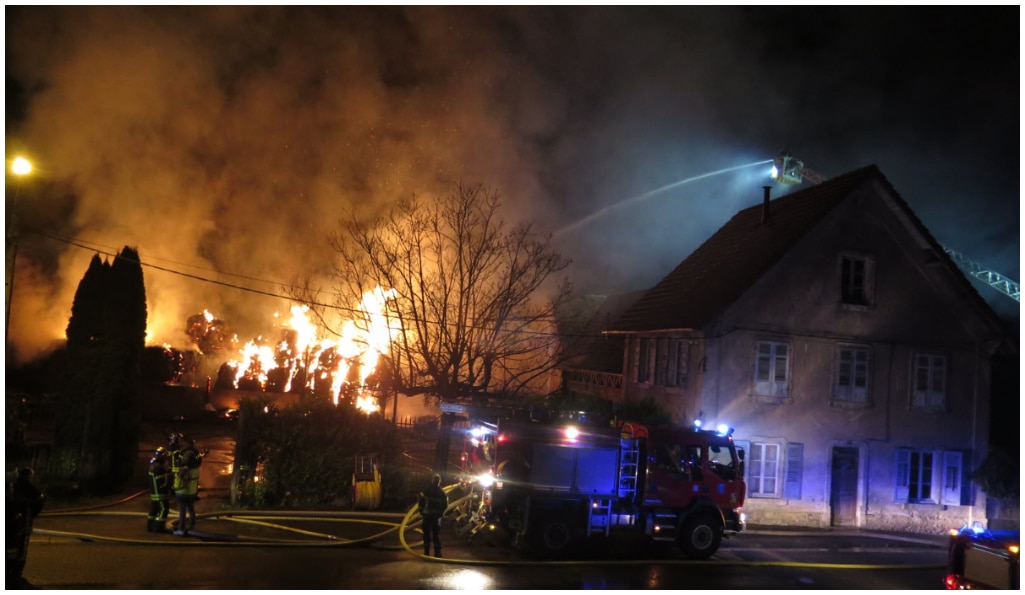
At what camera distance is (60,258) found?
3597 centimetres

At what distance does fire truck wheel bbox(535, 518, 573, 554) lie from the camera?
44.1ft

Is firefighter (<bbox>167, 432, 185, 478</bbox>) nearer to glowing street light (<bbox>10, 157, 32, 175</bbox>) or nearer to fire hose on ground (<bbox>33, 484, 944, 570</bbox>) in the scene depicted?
fire hose on ground (<bbox>33, 484, 944, 570</bbox>)

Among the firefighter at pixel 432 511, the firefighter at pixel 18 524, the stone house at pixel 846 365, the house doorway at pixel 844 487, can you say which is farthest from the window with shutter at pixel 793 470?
the firefighter at pixel 18 524

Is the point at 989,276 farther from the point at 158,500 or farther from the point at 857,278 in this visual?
the point at 158,500

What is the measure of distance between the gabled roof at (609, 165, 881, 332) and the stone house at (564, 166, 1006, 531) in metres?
0.09

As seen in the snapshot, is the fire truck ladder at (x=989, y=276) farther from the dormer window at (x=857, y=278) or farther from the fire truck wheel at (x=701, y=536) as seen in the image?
the fire truck wheel at (x=701, y=536)

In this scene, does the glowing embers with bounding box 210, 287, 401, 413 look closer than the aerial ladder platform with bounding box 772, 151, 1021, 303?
Yes

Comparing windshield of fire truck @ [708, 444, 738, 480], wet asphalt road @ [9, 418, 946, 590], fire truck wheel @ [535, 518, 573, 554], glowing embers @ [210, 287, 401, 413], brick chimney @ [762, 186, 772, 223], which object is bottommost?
wet asphalt road @ [9, 418, 946, 590]

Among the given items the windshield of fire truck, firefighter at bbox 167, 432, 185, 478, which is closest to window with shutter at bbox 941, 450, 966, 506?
the windshield of fire truck

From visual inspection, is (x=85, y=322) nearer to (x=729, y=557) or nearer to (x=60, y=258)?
(x=729, y=557)

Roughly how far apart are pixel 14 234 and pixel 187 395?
873 inches

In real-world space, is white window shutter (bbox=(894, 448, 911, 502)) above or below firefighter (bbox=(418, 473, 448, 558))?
above

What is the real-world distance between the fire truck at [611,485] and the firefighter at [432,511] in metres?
1.30

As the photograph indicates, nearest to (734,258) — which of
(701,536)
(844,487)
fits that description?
(844,487)
